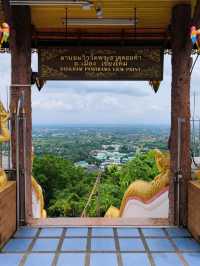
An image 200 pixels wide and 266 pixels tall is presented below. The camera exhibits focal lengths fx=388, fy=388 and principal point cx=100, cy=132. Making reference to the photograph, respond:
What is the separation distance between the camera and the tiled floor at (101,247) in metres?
4.12

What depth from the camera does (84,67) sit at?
5703 millimetres

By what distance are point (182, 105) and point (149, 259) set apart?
2276 mm

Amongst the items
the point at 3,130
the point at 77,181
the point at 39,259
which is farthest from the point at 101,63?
the point at 77,181

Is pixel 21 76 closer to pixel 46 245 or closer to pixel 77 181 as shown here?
pixel 46 245

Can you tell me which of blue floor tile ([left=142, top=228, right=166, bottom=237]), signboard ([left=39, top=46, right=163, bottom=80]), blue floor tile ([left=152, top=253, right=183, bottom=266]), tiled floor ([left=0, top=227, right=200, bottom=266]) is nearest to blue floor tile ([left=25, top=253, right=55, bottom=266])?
tiled floor ([left=0, top=227, right=200, bottom=266])

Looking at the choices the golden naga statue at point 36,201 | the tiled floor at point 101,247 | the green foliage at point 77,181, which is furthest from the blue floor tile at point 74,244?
the green foliage at point 77,181

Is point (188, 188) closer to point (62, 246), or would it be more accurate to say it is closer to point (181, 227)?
point (181, 227)

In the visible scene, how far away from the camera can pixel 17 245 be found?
465cm

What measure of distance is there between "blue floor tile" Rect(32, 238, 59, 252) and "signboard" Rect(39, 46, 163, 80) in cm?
229

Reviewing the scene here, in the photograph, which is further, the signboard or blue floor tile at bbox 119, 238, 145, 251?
the signboard

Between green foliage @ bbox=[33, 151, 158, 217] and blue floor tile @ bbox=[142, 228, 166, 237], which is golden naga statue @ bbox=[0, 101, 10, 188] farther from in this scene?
green foliage @ bbox=[33, 151, 158, 217]

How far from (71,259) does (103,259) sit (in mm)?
344

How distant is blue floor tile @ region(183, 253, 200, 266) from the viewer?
4062 mm

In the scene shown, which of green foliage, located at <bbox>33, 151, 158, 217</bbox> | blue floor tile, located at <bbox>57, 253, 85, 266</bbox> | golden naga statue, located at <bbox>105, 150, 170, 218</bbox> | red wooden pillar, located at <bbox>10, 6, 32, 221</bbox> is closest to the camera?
blue floor tile, located at <bbox>57, 253, 85, 266</bbox>
